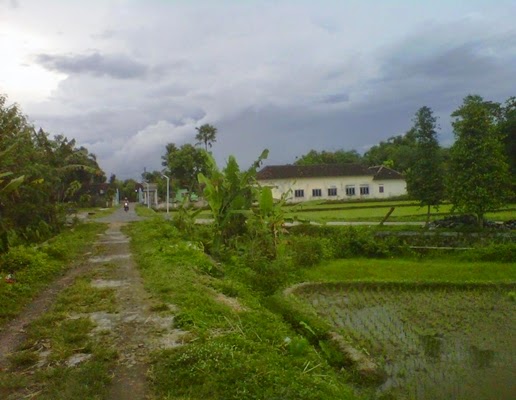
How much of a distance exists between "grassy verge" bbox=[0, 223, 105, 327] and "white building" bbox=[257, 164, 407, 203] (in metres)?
35.1

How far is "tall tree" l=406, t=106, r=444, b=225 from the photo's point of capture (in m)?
18.9

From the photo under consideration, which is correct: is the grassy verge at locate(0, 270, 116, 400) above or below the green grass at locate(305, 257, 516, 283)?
above

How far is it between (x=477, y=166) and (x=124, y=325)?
13.9 meters

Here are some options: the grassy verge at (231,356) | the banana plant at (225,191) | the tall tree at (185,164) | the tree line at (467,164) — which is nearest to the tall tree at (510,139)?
the tree line at (467,164)

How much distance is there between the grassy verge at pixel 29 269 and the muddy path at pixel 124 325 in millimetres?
Answer: 172

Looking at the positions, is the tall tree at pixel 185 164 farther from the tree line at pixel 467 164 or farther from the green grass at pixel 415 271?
the green grass at pixel 415 271

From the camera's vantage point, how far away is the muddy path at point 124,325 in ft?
15.2

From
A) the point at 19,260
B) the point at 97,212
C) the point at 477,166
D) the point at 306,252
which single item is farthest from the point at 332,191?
the point at 19,260

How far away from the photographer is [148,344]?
5.49 metres

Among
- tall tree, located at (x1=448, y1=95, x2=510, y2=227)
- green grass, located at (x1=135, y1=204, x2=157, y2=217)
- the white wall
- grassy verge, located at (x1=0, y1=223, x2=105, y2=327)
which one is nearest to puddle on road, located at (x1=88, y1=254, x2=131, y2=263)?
grassy verge, located at (x1=0, y1=223, x2=105, y2=327)

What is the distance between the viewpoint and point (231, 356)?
477cm

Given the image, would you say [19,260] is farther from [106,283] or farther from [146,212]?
[146,212]

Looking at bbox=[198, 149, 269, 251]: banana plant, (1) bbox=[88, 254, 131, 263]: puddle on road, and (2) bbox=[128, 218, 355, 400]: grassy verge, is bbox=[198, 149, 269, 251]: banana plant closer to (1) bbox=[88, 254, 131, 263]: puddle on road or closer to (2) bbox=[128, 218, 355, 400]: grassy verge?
(1) bbox=[88, 254, 131, 263]: puddle on road

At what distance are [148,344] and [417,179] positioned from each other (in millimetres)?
15597
